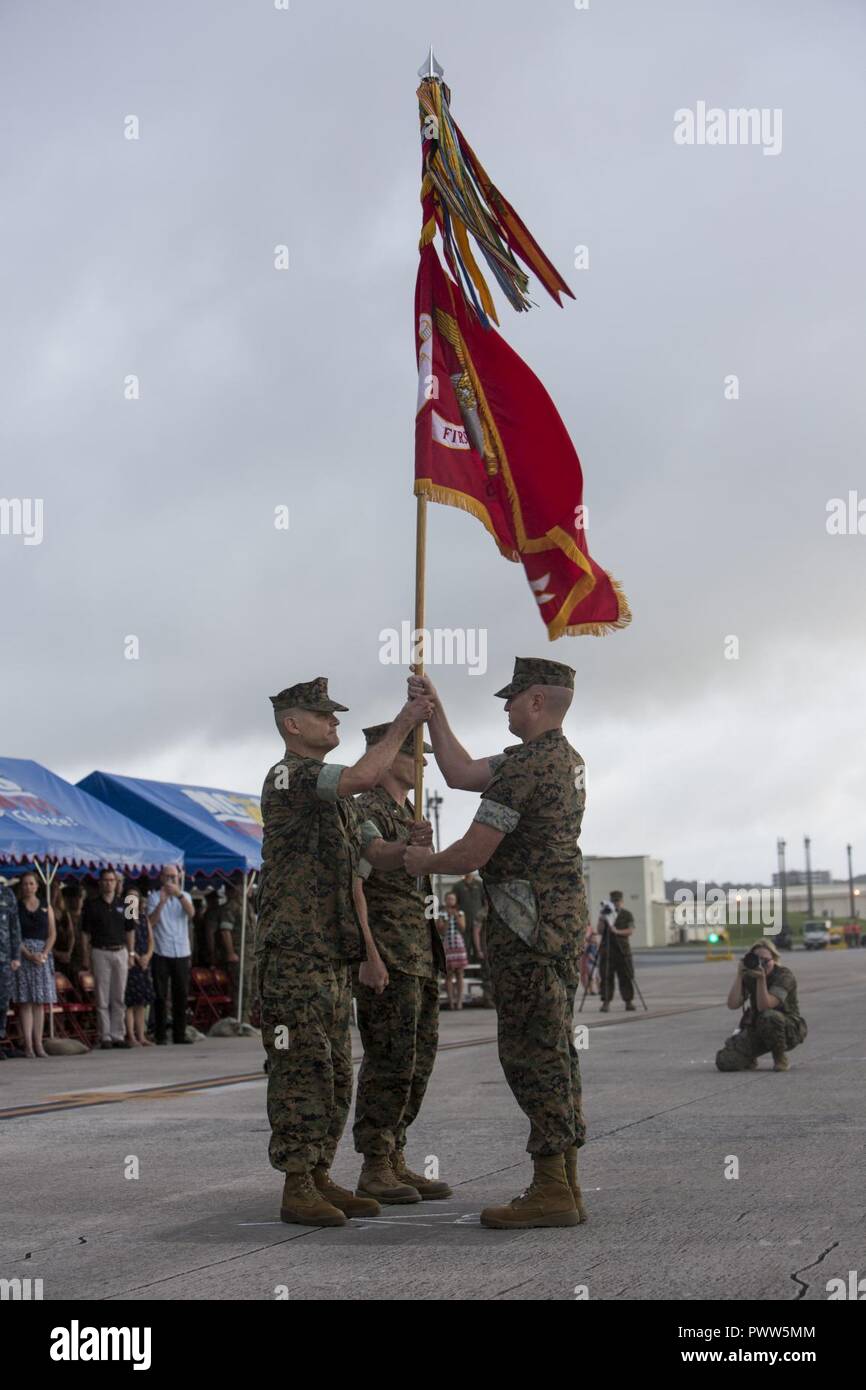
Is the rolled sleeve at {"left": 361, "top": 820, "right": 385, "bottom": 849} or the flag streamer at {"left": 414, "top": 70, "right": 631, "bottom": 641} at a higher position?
the flag streamer at {"left": 414, "top": 70, "right": 631, "bottom": 641}

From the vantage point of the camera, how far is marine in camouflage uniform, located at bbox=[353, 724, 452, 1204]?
6918mm

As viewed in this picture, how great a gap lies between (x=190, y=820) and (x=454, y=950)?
17.6 feet

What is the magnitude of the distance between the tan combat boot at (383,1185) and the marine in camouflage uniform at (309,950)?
0.91 ft

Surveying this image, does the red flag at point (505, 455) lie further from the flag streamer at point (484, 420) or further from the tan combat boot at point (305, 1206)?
the tan combat boot at point (305, 1206)

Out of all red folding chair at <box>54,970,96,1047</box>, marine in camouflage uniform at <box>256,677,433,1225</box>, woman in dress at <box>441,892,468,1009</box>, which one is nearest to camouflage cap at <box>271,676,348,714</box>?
marine in camouflage uniform at <box>256,677,433,1225</box>

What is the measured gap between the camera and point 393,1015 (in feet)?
22.8

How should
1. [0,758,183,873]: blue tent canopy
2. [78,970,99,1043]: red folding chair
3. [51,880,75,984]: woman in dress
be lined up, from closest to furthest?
[0,758,183,873]: blue tent canopy → [51,880,75,984]: woman in dress → [78,970,99,1043]: red folding chair

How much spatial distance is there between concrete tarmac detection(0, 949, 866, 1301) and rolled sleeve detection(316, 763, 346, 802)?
1.67 m

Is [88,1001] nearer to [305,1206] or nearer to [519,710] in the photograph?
[305,1206]

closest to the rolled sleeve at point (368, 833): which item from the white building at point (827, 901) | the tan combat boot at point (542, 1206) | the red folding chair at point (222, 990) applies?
the tan combat boot at point (542, 1206)

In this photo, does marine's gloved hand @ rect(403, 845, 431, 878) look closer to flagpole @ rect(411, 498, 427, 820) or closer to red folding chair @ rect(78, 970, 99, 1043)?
flagpole @ rect(411, 498, 427, 820)

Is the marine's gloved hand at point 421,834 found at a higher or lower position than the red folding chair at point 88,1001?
higher

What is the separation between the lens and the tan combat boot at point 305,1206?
6.23 metres
